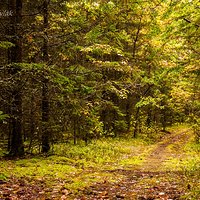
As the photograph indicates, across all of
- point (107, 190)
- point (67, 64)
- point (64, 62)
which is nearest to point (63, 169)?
point (107, 190)

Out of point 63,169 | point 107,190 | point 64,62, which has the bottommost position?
point 63,169

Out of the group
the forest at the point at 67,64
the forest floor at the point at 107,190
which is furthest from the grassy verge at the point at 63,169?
the forest at the point at 67,64

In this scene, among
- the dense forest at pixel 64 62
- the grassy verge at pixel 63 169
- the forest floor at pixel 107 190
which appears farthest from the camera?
the dense forest at pixel 64 62

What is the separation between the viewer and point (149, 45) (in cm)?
2778

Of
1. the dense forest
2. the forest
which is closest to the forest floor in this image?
the forest

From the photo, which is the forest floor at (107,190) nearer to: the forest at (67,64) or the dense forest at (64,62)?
the forest at (67,64)

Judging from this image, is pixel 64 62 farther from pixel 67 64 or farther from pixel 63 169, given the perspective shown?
pixel 63 169

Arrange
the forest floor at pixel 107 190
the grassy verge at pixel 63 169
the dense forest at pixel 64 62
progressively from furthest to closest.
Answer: the dense forest at pixel 64 62, the grassy verge at pixel 63 169, the forest floor at pixel 107 190

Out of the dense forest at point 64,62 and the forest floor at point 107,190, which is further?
the dense forest at point 64,62

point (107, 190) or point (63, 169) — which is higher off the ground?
point (107, 190)

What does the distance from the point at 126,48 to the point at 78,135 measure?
12.8 m

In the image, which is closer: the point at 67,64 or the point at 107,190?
the point at 107,190

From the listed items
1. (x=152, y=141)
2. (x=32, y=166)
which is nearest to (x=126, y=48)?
(x=152, y=141)

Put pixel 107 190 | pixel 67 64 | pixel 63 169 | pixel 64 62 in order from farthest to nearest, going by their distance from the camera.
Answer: pixel 67 64
pixel 64 62
pixel 63 169
pixel 107 190
